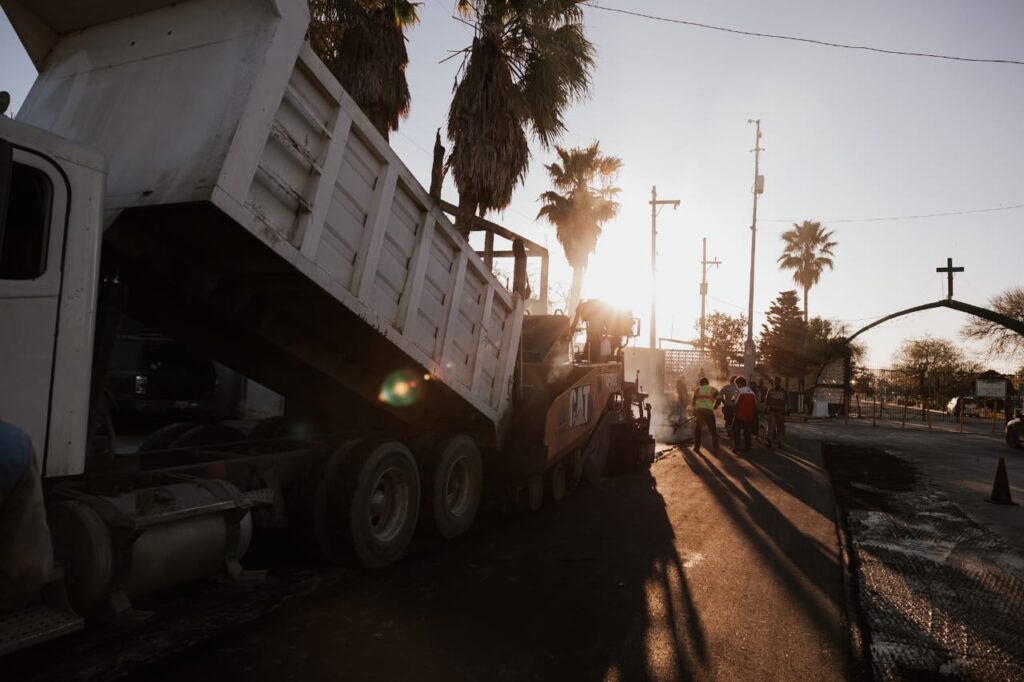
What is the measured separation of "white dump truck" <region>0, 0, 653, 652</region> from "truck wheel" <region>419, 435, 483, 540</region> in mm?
22

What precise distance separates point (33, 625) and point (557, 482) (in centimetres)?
599

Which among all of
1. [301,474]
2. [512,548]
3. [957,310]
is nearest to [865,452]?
[512,548]

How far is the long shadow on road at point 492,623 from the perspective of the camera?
336cm

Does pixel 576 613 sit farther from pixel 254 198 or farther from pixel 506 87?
pixel 506 87

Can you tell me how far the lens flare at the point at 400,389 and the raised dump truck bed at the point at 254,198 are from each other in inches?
2.4

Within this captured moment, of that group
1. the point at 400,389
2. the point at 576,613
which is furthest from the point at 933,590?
the point at 400,389

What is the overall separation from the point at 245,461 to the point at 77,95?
2.81m

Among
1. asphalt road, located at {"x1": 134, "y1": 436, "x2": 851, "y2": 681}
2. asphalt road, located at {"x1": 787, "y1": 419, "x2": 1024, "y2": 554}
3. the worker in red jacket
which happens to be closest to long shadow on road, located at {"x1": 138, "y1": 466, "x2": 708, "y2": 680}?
asphalt road, located at {"x1": 134, "y1": 436, "x2": 851, "y2": 681}

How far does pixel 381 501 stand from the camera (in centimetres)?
534

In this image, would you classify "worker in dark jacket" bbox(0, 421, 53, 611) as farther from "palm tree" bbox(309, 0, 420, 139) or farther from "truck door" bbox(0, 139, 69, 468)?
"palm tree" bbox(309, 0, 420, 139)

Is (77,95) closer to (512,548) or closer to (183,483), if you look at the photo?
(183,483)

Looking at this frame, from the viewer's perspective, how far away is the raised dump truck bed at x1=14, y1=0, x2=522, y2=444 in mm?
3717

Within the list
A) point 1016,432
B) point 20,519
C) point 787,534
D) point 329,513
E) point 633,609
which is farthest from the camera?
point 1016,432

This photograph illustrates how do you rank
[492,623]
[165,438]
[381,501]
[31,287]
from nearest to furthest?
[31,287], [492,623], [381,501], [165,438]
